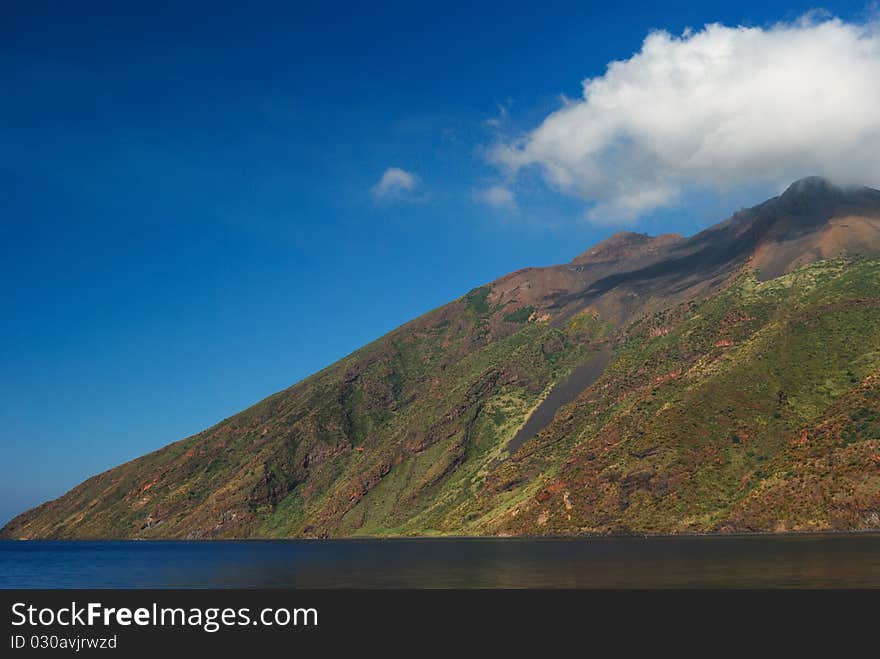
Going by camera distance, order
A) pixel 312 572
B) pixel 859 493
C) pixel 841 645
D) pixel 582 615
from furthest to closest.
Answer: pixel 859 493 → pixel 312 572 → pixel 582 615 → pixel 841 645

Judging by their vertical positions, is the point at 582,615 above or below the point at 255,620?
below

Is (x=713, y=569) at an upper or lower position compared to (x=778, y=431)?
lower

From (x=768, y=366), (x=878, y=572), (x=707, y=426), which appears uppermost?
(x=768, y=366)

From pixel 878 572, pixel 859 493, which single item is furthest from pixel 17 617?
pixel 859 493

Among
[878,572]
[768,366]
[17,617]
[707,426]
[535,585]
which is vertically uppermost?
[768,366]

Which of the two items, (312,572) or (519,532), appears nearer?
(312,572)

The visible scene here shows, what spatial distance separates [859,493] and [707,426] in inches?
1820

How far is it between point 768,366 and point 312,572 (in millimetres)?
140815

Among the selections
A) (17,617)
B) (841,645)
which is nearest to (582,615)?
(841,645)

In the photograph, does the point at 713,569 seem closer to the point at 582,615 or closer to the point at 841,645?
the point at 582,615

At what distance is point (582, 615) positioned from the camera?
4347 centimetres

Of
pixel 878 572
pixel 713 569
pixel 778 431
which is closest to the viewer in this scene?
pixel 878 572

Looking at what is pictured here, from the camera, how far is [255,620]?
4638cm

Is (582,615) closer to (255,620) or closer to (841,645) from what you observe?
(841,645)
